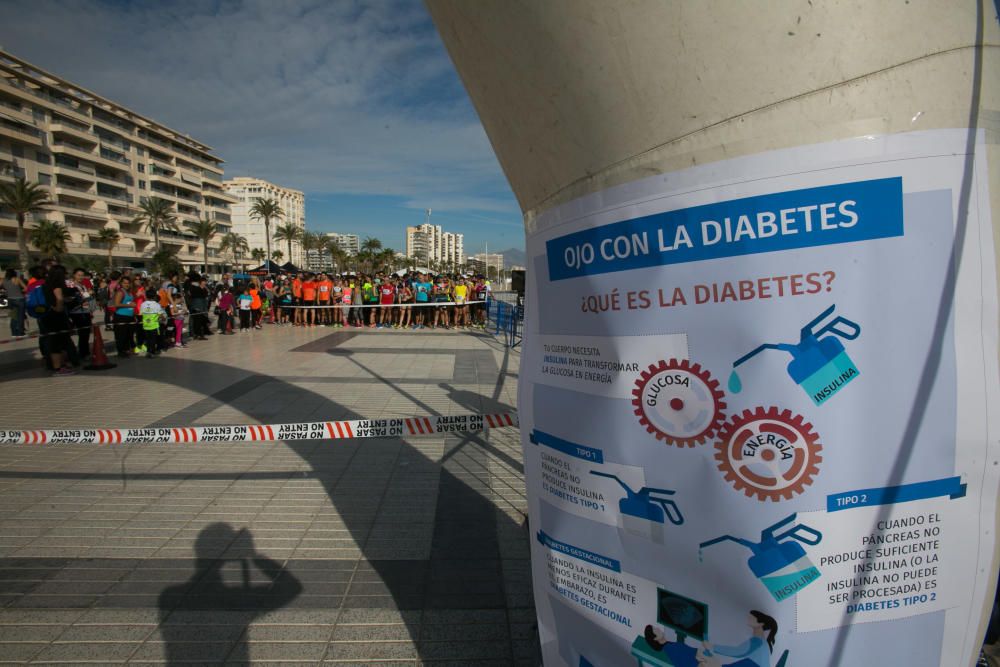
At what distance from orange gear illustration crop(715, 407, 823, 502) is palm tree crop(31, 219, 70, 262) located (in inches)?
2697

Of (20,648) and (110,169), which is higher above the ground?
(110,169)

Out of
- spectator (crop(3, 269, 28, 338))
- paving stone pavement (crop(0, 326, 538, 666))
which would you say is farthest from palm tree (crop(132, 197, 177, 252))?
paving stone pavement (crop(0, 326, 538, 666))

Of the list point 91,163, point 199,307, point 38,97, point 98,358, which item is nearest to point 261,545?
point 98,358

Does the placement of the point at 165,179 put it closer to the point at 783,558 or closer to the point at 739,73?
the point at 739,73

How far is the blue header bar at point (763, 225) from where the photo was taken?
1153 millimetres

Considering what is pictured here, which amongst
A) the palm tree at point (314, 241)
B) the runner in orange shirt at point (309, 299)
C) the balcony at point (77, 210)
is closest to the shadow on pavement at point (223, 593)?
the runner in orange shirt at point (309, 299)

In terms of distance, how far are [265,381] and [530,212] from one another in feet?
30.4

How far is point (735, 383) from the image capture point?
1.27 m

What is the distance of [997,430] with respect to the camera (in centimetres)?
121

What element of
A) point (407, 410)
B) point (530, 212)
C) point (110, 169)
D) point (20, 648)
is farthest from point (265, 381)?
point (110, 169)

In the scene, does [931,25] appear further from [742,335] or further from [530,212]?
[530,212]

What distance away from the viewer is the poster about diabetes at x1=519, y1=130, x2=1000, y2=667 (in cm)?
117

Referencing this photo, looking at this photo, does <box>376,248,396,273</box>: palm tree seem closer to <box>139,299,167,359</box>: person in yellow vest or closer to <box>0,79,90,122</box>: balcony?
<box>0,79,90,122</box>: balcony

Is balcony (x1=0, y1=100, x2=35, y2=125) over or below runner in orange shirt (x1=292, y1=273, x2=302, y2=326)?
over
